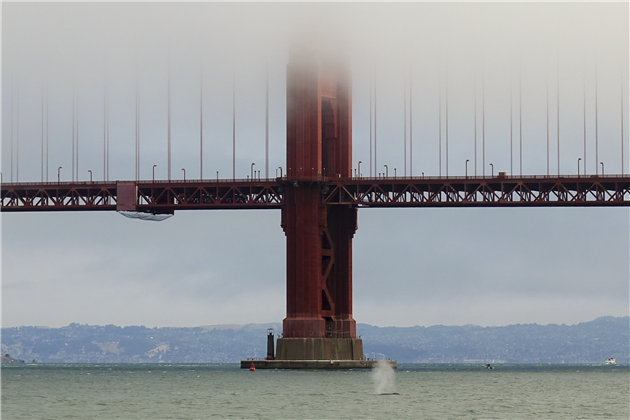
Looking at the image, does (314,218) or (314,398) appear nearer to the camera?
(314,398)

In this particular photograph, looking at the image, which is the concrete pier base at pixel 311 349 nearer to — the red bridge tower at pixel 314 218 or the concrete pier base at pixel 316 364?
the red bridge tower at pixel 314 218

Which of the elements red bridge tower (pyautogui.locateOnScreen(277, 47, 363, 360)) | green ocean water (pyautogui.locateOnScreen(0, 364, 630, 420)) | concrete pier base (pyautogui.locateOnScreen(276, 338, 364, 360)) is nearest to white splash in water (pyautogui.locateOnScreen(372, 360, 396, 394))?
green ocean water (pyautogui.locateOnScreen(0, 364, 630, 420))

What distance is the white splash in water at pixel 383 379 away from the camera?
96.4 m

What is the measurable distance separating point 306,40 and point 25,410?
5571 centimetres

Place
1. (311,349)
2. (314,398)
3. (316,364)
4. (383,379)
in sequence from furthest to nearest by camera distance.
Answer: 1. (311,349)
2. (316,364)
3. (383,379)
4. (314,398)

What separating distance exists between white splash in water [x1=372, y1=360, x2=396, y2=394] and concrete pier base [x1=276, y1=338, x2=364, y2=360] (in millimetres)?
3732

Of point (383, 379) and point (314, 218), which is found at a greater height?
point (314, 218)

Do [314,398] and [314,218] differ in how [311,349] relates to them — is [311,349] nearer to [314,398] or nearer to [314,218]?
[314,218]

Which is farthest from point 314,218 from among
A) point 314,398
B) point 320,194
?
point 314,398

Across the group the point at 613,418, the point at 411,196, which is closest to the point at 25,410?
the point at 613,418

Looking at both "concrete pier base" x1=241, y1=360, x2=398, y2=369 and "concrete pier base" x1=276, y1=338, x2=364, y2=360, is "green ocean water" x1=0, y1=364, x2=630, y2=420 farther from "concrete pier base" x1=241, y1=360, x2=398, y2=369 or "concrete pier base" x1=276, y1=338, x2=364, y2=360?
"concrete pier base" x1=276, y1=338, x2=364, y2=360

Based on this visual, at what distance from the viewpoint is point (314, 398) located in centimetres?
8500

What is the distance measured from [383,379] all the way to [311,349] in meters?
12.2

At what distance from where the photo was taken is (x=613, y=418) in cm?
7300
